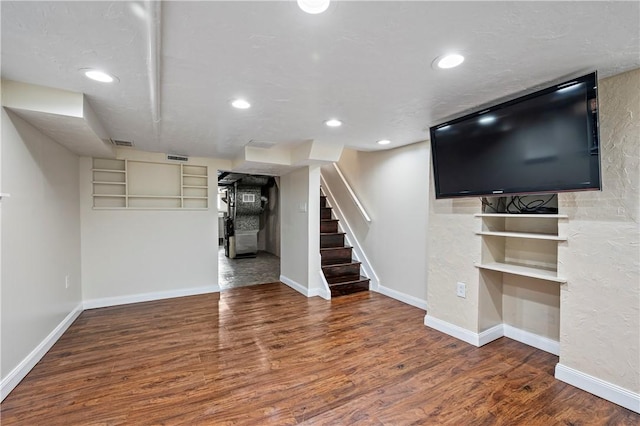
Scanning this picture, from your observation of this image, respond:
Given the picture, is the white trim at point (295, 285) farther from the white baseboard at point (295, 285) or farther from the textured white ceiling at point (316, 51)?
the textured white ceiling at point (316, 51)

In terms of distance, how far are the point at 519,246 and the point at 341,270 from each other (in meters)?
2.42

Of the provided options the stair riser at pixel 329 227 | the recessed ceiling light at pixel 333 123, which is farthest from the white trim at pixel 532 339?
the stair riser at pixel 329 227

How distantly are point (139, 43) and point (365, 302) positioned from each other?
3.52 meters

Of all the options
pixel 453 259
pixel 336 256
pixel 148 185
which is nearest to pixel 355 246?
pixel 336 256

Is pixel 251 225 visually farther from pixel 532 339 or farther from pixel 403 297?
pixel 532 339

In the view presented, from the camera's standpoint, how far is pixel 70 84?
186cm

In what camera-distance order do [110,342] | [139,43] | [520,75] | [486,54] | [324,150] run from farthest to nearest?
[324,150]
[110,342]
[520,75]
[486,54]
[139,43]

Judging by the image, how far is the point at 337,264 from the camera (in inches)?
178

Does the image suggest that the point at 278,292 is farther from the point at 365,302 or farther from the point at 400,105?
the point at 400,105

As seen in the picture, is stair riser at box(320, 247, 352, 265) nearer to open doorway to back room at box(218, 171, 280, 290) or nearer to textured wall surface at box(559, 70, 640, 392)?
open doorway to back room at box(218, 171, 280, 290)

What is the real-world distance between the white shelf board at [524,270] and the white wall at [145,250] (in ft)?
12.1

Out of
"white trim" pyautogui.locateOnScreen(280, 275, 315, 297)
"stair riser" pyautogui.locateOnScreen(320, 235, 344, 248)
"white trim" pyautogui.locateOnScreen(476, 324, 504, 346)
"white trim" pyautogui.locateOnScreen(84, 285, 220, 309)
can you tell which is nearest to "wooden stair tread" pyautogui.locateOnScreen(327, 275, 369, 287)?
"white trim" pyautogui.locateOnScreen(280, 275, 315, 297)

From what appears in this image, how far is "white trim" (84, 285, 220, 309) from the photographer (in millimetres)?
3684

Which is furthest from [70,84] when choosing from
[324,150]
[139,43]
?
[324,150]
